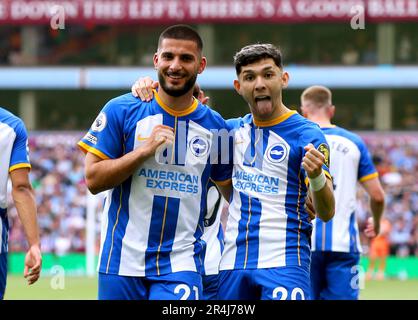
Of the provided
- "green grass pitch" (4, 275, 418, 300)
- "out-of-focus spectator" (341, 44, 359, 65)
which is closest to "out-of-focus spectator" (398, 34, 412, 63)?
"out-of-focus spectator" (341, 44, 359, 65)

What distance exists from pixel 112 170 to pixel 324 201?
49.7 inches

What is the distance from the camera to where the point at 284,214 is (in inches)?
230

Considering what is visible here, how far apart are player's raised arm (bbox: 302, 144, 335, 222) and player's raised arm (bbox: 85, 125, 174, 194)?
785mm

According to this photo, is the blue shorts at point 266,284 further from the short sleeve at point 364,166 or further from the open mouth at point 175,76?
the short sleeve at point 364,166

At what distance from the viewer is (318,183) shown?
5.52 meters

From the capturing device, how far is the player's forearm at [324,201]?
559cm

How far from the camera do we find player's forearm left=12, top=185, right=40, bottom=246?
Answer: 5602 mm

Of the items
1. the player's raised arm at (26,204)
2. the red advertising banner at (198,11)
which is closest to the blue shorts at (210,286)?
the player's raised arm at (26,204)

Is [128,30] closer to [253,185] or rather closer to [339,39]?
[339,39]

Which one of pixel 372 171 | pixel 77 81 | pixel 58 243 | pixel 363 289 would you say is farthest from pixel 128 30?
pixel 372 171

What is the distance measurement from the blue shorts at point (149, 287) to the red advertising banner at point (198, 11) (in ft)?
84.3

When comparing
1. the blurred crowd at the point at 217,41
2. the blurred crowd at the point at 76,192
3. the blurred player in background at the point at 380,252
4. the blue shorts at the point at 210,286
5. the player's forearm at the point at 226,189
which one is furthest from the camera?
the blurred crowd at the point at 217,41

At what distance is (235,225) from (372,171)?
3.12 m

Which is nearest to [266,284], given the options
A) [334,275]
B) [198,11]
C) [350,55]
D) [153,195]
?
[153,195]
